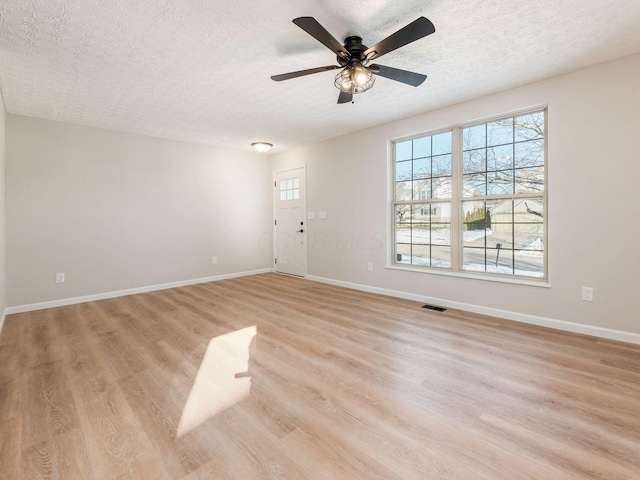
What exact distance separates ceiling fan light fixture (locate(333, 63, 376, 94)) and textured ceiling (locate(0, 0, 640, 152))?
0.82ft

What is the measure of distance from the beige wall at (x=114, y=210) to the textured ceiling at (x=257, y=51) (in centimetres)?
59

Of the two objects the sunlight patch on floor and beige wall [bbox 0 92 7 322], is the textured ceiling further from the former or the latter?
the sunlight patch on floor

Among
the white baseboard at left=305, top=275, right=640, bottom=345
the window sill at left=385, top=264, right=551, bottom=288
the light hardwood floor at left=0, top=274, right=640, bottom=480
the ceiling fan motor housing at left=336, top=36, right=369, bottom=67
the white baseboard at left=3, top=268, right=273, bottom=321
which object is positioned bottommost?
the light hardwood floor at left=0, top=274, right=640, bottom=480

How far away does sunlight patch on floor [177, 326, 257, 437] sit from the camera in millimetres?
1722

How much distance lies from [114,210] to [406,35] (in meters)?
4.59

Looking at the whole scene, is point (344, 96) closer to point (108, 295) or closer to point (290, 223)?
point (290, 223)

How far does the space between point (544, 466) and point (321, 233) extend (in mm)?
4335

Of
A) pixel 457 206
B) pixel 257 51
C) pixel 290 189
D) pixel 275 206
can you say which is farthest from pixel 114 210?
pixel 457 206

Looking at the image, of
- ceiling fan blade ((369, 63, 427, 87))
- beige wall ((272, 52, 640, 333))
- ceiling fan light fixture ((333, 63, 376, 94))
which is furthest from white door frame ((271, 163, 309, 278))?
ceiling fan blade ((369, 63, 427, 87))

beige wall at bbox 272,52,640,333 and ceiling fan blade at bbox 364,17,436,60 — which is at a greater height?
ceiling fan blade at bbox 364,17,436,60

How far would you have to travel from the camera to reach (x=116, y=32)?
2199mm

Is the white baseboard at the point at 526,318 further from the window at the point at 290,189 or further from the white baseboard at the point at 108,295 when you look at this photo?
the white baseboard at the point at 108,295

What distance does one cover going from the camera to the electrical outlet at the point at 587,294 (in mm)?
2811

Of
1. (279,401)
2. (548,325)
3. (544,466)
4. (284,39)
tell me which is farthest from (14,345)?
(548,325)
